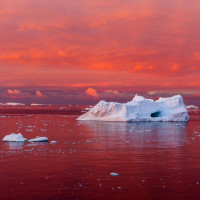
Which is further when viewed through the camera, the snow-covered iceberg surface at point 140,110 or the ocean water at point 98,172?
the snow-covered iceberg surface at point 140,110

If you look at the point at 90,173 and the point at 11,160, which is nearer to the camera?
the point at 90,173

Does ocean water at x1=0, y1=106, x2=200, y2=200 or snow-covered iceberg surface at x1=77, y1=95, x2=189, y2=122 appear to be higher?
snow-covered iceberg surface at x1=77, y1=95, x2=189, y2=122

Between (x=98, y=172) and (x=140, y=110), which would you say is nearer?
(x=98, y=172)

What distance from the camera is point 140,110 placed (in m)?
42.1

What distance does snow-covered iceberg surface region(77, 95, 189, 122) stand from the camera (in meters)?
40.6

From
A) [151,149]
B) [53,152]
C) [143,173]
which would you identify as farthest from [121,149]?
[143,173]

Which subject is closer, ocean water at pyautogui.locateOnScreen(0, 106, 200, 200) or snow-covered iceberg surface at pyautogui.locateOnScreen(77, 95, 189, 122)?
ocean water at pyautogui.locateOnScreen(0, 106, 200, 200)

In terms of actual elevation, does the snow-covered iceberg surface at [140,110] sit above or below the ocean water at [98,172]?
above

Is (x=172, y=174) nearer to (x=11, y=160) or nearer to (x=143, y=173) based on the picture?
(x=143, y=173)

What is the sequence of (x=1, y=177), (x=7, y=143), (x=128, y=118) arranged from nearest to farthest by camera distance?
(x=1, y=177) → (x=7, y=143) → (x=128, y=118)

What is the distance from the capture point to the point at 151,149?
17828 millimetres

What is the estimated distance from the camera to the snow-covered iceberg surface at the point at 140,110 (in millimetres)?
40562

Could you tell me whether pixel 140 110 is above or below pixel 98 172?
above

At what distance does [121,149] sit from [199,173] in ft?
20.4
